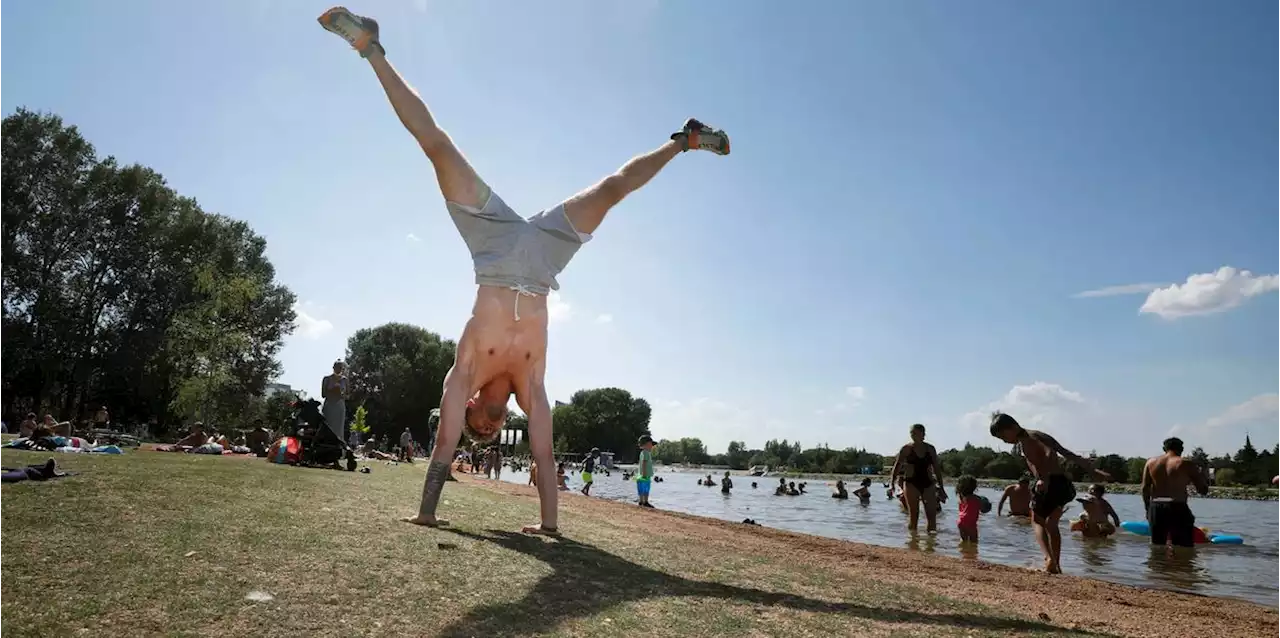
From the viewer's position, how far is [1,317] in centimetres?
3541

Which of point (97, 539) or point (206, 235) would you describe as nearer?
point (97, 539)

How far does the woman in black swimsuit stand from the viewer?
14.2 m

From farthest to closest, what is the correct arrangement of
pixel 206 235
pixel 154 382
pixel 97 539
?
pixel 206 235, pixel 154 382, pixel 97 539

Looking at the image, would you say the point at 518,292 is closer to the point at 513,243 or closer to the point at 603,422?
the point at 513,243

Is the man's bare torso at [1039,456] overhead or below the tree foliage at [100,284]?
below

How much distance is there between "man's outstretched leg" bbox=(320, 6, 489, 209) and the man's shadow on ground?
2543 millimetres

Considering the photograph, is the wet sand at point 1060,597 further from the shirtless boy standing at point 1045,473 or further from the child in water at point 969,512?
the child in water at point 969,512

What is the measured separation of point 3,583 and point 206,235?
46.7 m

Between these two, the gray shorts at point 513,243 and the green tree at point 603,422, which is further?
the green tree at point 603,422

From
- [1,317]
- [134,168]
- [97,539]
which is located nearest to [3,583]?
[97,539]

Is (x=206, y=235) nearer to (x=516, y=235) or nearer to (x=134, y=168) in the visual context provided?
(x=134, y=168)

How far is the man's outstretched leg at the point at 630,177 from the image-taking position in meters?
5.71

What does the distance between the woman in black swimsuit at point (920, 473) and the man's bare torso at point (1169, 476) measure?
138 inches

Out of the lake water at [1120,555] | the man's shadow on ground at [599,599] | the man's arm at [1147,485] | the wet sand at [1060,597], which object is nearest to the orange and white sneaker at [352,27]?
the man's shadow on ground at [599,599]
